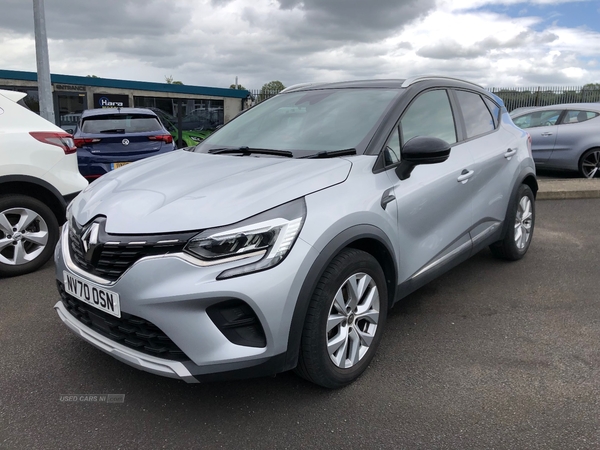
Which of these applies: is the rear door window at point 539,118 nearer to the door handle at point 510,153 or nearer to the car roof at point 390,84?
→ the door handle at point 510,153

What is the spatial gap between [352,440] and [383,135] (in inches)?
66.1

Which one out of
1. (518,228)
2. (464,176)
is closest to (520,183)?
(518,228)

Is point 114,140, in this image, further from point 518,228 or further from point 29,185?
point 518,228

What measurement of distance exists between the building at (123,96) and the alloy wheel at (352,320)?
16.8 metres

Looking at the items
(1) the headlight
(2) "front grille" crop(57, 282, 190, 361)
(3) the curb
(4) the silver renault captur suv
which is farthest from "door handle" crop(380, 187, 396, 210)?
(3) the curb

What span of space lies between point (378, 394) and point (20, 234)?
342 cm

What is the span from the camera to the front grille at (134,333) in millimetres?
2240

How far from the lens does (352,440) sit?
7.55ft

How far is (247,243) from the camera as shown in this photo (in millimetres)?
2219

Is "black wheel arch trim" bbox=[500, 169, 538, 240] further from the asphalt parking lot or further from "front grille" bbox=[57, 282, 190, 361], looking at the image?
"front grille" bbox=[57, 282, 190, 361]

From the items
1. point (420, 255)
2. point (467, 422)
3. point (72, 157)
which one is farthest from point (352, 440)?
point (72, 157)

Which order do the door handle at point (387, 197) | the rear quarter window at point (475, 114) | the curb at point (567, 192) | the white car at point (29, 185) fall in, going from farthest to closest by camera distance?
the curb at point (567, 192)
the white car at point (29, 185)
the rear quarter window at point (475, 114)
the door handle at point (387, 197)

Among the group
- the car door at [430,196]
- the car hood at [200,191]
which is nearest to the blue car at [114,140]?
the car hood at [200,191]

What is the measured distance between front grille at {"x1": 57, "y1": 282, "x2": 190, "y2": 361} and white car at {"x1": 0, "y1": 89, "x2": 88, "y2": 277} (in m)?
2.28
